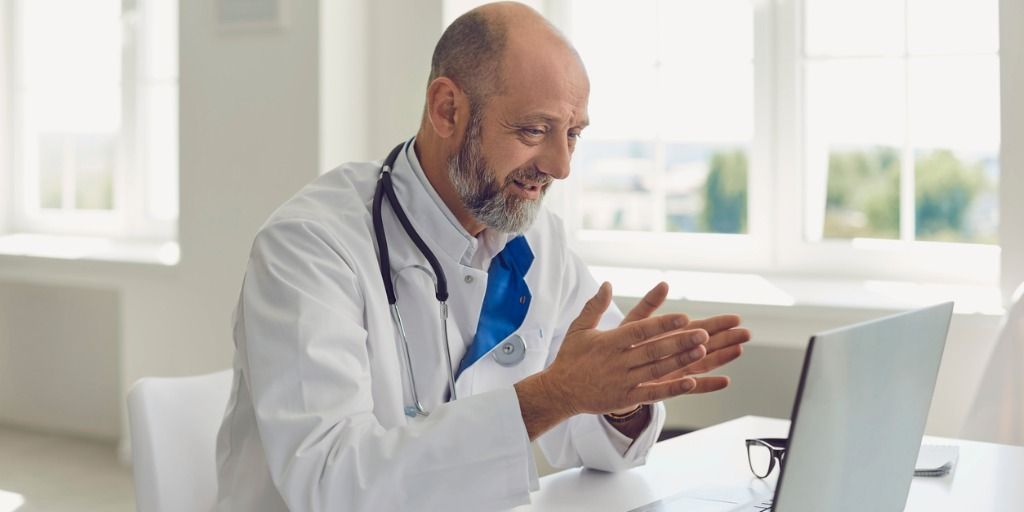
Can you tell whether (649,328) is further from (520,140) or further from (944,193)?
(944,193)

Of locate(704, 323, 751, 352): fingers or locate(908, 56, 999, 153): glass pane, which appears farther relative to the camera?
locate(908, 56, 999, 153): glass pane

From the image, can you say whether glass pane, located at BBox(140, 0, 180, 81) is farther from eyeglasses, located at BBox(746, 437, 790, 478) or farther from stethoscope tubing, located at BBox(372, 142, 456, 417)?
eyeglasses, located at BBox(746, 437, 790, 478)

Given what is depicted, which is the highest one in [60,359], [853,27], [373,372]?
[853,27]

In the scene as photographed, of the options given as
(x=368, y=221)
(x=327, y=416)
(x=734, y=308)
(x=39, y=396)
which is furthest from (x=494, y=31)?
(x=39, y=396)

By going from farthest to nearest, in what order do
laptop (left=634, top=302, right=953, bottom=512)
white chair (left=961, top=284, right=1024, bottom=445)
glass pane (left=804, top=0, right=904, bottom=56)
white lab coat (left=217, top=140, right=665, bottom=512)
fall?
glass pane (left=804, top=0, right=904, bottom=56) → white chair (left=961, top=284, right=1024, bottom=445) → white lab coat (left=217, top=140, right=665, bottom=512) → laptop (left=634, top=302, right=953, bottom=512)

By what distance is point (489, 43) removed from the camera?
1.61m

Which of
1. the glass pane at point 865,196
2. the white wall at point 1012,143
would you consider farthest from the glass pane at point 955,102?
the white wall at point 1012,143

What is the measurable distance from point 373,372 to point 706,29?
216 centimetres

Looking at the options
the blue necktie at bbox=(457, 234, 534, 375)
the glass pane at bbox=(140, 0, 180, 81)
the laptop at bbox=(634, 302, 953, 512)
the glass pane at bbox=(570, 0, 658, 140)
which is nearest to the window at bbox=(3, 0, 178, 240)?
the glass pane at bbox=(140, 0, 180, 81)

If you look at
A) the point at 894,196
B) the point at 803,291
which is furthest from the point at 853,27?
the point at 803,291

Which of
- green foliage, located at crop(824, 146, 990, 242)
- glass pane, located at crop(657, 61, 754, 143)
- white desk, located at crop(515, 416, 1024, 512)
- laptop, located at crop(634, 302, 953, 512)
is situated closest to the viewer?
laptop, located at crop(634, 302, 953, 512)

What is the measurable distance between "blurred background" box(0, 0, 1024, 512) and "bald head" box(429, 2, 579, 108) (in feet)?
4.74

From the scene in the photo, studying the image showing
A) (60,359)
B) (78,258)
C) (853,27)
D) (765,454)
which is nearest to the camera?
(765,454)

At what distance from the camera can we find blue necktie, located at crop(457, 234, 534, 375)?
1.59 m
